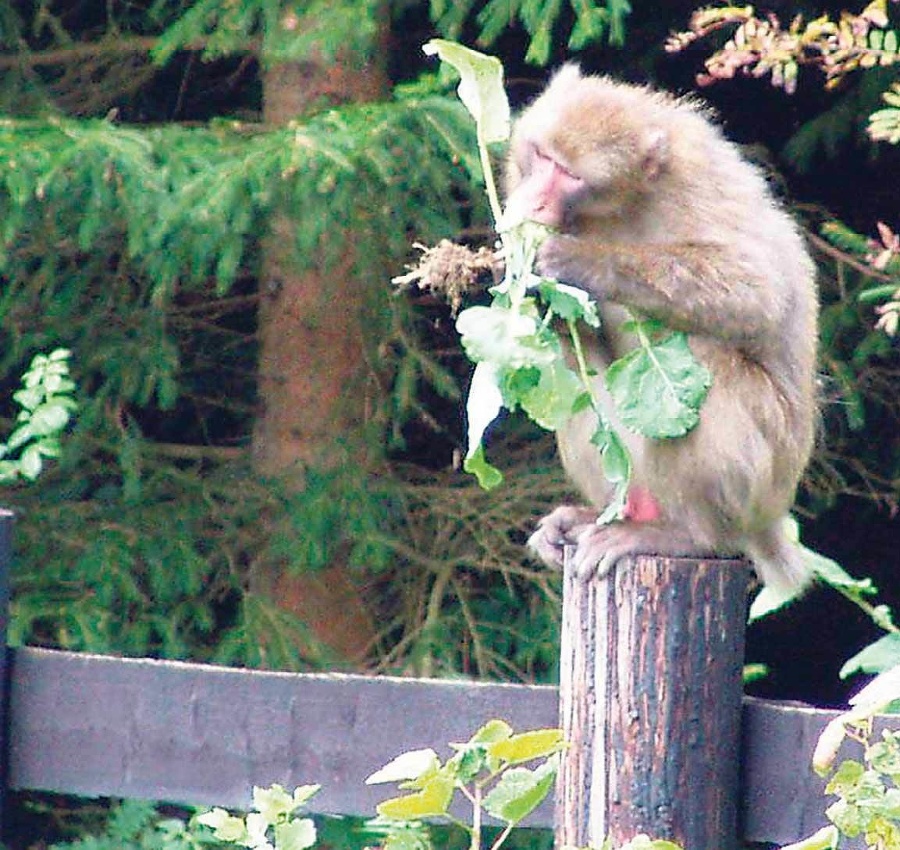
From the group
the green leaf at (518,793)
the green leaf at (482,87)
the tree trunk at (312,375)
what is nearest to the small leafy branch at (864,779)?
the green leaf at (518,793)

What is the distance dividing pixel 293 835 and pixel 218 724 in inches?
18.3

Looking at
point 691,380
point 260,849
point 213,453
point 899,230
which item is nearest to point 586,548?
point 691,380

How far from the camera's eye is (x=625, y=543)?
10.8ft

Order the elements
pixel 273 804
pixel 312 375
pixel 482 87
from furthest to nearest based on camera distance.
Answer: pixel 312 375
pixel 482 87
pixel 273 804

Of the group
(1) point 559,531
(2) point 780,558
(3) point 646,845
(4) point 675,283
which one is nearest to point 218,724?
(3) point 646,845

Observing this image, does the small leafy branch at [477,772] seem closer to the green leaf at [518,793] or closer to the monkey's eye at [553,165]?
the green leaf at [518,793]

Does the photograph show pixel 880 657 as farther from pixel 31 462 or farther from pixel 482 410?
pixel 31 462

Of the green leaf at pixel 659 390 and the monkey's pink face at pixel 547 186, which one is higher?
the monkey's pink face at pixel 547 186

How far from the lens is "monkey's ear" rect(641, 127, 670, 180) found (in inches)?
149

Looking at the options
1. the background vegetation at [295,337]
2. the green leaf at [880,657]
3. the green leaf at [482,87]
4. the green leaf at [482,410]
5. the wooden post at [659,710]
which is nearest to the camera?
the wooden post at [659,710]

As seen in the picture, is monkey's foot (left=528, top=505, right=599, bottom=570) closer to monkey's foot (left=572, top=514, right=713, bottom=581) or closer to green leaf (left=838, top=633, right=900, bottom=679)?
monkey's foot (left=572, top=514, right=713, bottom=581)

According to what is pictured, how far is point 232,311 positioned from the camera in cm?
594

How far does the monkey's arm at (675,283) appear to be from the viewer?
137 inches

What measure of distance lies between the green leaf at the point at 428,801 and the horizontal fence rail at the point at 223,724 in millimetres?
391
